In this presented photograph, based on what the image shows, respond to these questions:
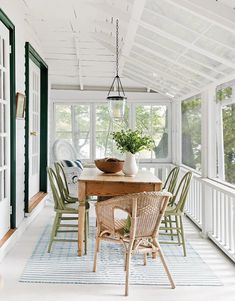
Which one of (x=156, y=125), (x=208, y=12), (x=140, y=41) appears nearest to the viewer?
(x=208, y=12)

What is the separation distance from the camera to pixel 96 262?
3918 millimetres

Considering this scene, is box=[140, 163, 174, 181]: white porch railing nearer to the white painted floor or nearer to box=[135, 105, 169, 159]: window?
box=[135, 105, 169, 159]: window

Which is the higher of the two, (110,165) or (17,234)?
(110,165)

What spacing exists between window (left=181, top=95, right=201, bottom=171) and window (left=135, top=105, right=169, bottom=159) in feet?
2.87

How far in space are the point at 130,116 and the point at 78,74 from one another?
139cm

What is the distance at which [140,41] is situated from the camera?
5164 millimetres

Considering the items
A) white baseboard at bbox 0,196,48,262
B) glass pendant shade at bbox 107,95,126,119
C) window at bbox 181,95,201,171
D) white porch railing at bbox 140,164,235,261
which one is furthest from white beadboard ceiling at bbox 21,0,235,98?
white baseboard at bbox 0,196,48,262

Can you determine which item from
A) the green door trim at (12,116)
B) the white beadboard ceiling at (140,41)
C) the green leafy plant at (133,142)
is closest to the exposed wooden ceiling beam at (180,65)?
the white beadboard ceiling at (140,41)

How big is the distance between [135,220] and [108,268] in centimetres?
82

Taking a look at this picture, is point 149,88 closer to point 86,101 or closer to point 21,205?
point 86,101

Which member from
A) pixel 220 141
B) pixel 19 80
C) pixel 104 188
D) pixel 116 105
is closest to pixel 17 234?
pixel 104 188

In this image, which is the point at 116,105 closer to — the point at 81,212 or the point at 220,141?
the point at 220,141

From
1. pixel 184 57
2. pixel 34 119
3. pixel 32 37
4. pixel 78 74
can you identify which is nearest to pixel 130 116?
pixel 78 74

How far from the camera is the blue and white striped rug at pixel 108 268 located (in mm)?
3578
